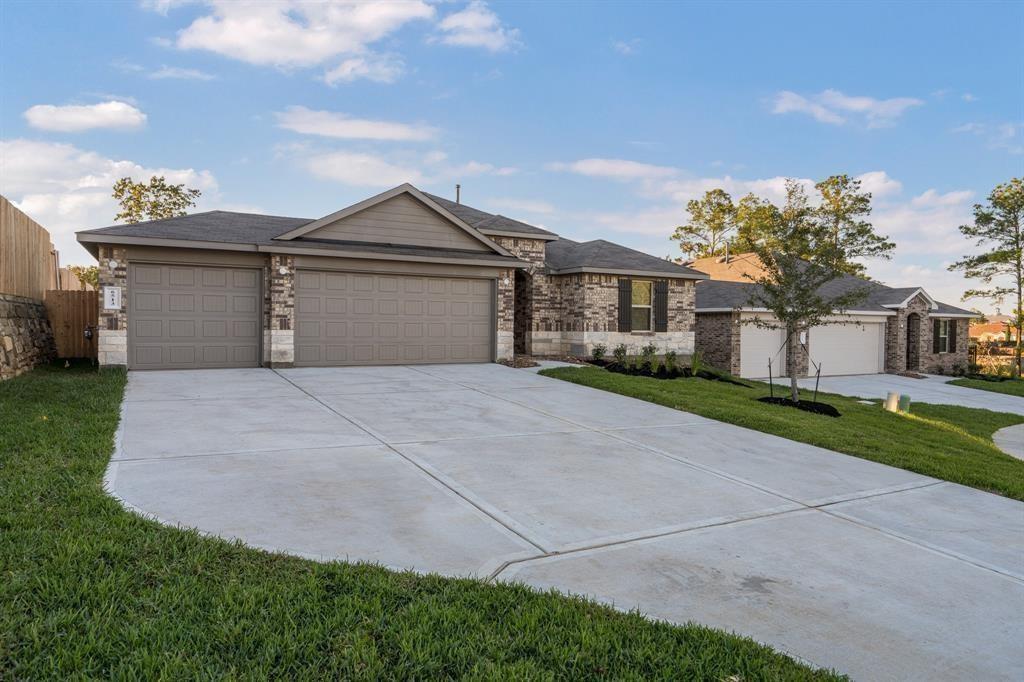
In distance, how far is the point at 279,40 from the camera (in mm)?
14539

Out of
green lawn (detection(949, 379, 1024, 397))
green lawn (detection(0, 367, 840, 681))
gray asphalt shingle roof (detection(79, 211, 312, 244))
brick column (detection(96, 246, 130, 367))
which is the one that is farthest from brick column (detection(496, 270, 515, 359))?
green lawn (detection(949, 379, 1024, 397))

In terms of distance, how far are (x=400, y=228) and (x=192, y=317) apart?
17.4 feet

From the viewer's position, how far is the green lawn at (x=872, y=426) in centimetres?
766

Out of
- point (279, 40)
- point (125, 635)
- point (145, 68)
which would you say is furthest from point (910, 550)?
point (145, 68)

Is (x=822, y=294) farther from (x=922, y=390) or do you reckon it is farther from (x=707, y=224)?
(x=707, y=224)

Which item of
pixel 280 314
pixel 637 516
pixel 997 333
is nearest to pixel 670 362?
pixel 280 314

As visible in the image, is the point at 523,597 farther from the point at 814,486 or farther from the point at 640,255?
the point at 640,255

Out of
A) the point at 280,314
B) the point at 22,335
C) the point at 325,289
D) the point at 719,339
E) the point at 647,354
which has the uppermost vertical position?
the point at 325,289

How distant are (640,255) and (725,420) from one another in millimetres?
11975

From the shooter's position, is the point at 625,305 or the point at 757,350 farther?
the point at 757,350

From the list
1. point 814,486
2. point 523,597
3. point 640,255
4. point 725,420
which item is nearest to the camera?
point 523,597

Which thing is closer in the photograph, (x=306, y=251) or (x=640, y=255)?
(x=306, y=251)

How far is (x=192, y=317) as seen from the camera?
542 inches

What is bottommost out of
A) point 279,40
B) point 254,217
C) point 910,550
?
point 910,550
